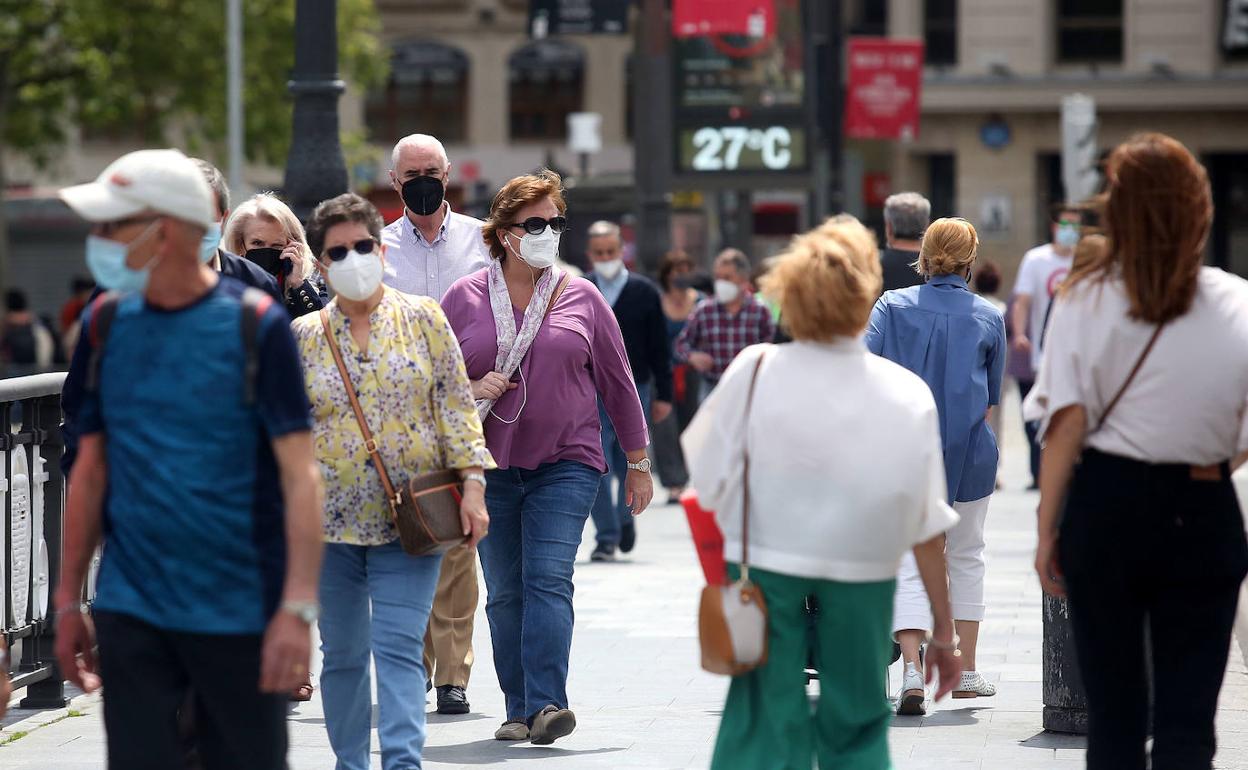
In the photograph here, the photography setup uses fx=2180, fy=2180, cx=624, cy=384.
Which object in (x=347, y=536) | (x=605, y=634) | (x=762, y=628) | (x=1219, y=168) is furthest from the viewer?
(x=1219, y=168)

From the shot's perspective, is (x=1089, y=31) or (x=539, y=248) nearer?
(x=539, y=248)

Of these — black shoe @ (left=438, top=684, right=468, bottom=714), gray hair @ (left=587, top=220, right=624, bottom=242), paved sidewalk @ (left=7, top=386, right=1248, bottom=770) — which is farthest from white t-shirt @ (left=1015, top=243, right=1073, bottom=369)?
black shoe @ (left=438, top=684, right=468, bottom=714)

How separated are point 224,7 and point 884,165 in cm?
1633

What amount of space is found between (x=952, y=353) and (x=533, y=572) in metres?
1.68

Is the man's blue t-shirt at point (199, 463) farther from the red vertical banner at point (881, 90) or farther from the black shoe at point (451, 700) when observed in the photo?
the red vertical banner at point (881, 90)

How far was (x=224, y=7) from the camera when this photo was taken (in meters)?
33.2

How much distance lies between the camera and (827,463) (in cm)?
463

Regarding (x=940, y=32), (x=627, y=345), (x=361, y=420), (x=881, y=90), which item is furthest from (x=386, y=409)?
(x=940, y=32)

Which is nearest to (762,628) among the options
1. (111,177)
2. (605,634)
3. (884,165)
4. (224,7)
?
(111,177)

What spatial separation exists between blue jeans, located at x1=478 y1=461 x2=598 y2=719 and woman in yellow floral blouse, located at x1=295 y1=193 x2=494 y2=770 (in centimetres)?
126

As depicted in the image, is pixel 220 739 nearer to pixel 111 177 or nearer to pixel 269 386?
pixel 269 386

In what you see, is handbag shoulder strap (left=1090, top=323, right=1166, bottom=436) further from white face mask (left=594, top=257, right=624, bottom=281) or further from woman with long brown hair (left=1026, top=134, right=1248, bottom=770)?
white face mask (left=594, top=257, right=624, bottom=281)

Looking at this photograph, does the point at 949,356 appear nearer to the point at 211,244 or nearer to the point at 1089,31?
the point at 211,244

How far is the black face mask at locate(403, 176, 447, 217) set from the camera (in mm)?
7508
